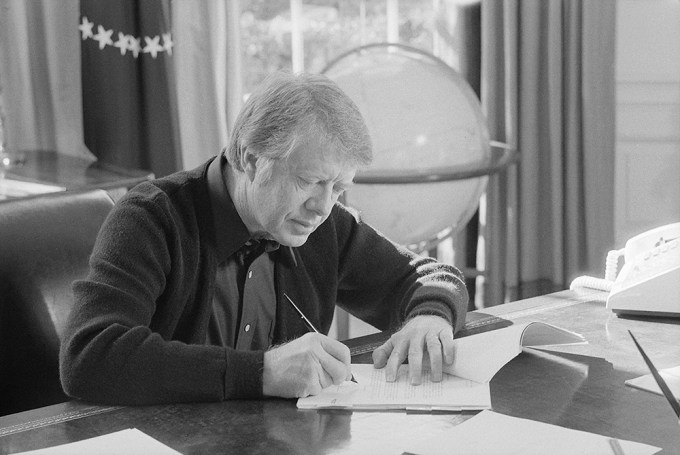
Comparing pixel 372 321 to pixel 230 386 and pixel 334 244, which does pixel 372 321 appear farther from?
pixel 230 386

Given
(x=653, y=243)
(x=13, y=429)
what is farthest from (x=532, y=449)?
(x=653, y=243)

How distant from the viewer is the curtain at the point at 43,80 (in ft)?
10.4

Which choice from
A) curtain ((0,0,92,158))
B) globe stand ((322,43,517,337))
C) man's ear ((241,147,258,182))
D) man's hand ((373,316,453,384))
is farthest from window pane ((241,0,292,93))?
man's hand ((373,316,453,384))

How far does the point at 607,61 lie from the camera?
441 centimetres

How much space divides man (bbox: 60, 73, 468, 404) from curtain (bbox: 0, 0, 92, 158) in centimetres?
154

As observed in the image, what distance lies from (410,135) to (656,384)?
5.22 feet

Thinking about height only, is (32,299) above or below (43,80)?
below

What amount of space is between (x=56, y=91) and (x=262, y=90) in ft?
5.85

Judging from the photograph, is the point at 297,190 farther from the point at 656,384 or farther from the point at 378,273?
the point at 656,384

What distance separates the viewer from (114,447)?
4.04 ft

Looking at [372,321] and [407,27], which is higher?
[407,27]

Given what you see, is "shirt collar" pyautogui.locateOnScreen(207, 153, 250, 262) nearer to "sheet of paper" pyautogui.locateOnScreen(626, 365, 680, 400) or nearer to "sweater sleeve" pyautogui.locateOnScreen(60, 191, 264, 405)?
"sweater sleeve" pyautogui.locateOnScreen(60, 191, 264, 405)

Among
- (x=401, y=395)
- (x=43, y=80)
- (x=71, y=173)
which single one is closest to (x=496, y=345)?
(x=401, y=395)

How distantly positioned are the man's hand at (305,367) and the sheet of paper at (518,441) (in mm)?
229
